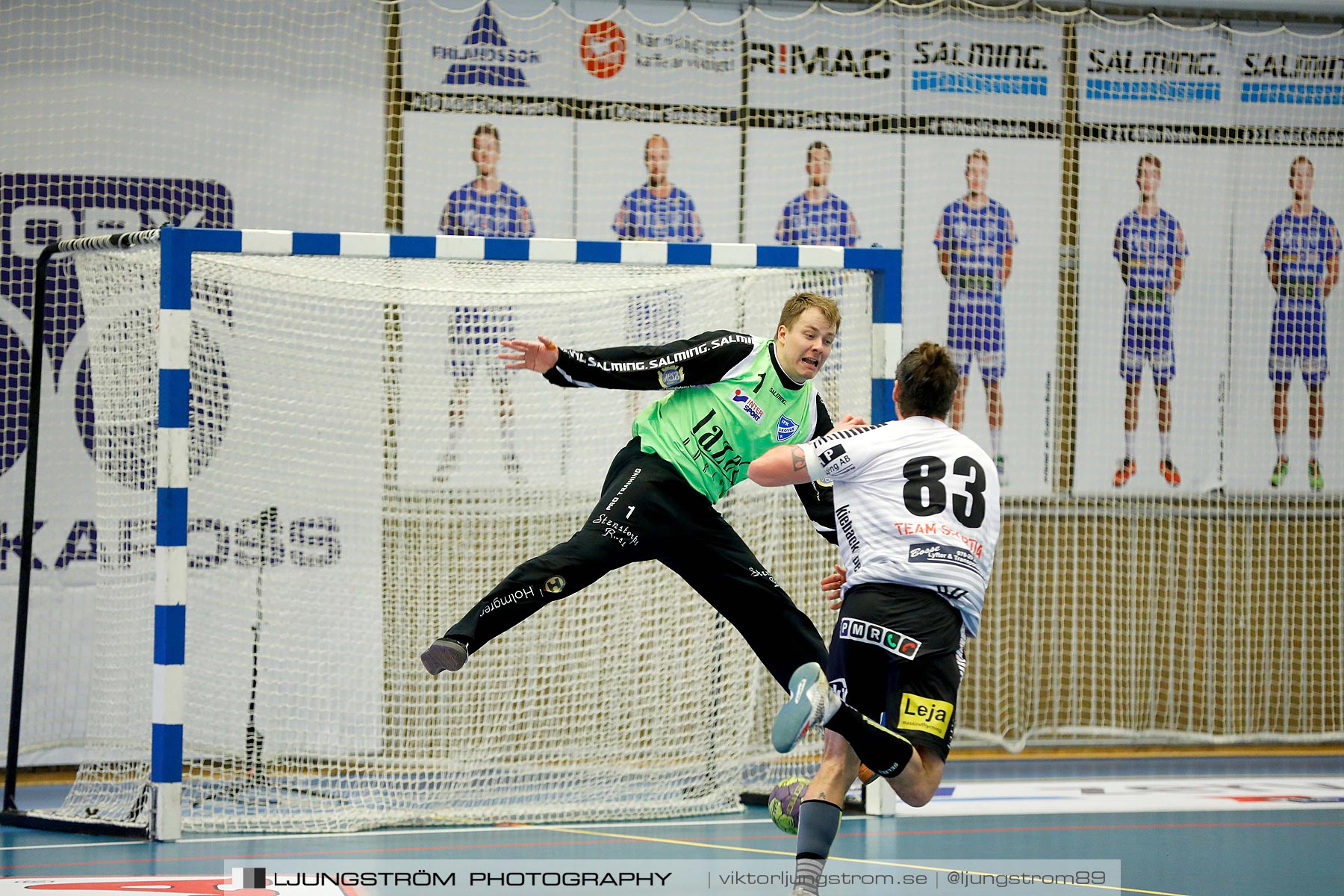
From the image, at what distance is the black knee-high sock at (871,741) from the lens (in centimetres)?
445

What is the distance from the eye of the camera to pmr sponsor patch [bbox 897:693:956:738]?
4.66m

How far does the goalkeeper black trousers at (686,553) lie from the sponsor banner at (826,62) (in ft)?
15.5

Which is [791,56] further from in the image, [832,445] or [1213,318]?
[832,445]

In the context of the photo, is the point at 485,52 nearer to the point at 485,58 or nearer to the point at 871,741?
the point at 485,58

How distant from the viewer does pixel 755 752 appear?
8695 millimetres

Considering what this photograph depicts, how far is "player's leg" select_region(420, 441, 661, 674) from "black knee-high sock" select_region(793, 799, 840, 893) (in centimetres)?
120

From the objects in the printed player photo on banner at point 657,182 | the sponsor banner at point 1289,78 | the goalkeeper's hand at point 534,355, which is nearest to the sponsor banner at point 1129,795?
the goalkeeper's hand at point 534,355

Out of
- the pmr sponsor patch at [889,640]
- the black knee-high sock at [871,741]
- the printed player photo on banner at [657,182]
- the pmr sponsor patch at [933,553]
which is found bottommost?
the black knee-high sock at [871,741]

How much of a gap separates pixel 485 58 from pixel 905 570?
5635 millimetres

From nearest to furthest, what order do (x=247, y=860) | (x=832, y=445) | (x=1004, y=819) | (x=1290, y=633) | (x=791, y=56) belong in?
(x=832, y=445)
(x=247, y=860)
(x=1004, y=819)
(x=791, y=56)
(x=1290, y=633)

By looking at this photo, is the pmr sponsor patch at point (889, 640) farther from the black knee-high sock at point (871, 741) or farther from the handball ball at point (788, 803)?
the handball ball at point (788, 803)

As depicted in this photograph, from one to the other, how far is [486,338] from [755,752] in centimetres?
299

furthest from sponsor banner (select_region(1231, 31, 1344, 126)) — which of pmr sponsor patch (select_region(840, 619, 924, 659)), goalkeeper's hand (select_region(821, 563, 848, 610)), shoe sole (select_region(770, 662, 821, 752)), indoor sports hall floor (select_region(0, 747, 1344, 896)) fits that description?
shoe sole (select_region(770, 662, 821, 752))

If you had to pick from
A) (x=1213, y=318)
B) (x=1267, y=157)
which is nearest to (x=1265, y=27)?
(x=1267, y=157)
